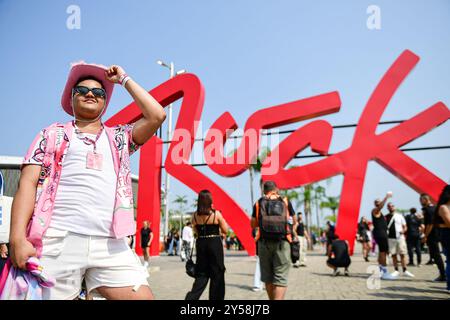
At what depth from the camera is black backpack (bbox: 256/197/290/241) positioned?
13.2 feet

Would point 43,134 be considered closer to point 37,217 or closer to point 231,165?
point 37,217

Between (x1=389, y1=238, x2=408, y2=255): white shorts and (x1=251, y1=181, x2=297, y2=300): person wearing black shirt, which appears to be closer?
(x1=251, y1=181, x2=297, y2=300): person wearing black shirt

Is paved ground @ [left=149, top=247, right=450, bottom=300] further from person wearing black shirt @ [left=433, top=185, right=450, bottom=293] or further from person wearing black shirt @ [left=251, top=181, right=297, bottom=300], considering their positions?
person wearing black shirt @ [left=251, top=181, right=297, bottom=300]

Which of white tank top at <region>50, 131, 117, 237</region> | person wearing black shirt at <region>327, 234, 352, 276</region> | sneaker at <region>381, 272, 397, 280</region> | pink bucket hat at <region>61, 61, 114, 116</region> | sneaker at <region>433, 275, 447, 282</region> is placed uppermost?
pink bucket hat at <region>61, 61, 114, 116</region>

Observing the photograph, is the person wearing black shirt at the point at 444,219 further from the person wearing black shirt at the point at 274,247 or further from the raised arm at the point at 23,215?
the raised arm at the point at 23,215

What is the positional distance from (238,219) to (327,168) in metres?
2.78

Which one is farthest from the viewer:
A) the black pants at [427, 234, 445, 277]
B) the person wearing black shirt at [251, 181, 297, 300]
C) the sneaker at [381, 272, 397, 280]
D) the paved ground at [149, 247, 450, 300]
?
the sneaker at [381, 272, 397, 280]

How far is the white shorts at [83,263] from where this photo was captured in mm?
1685

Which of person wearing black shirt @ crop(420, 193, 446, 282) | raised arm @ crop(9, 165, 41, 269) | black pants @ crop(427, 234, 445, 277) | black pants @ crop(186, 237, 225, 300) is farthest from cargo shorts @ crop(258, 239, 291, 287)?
black pants @ crop(427, 234, 445, 277)

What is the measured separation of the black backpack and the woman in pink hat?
2353mm

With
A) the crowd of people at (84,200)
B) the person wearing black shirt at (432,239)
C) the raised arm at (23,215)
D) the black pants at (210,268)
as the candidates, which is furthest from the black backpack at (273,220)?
the person wearing black shirt at (432,239)
